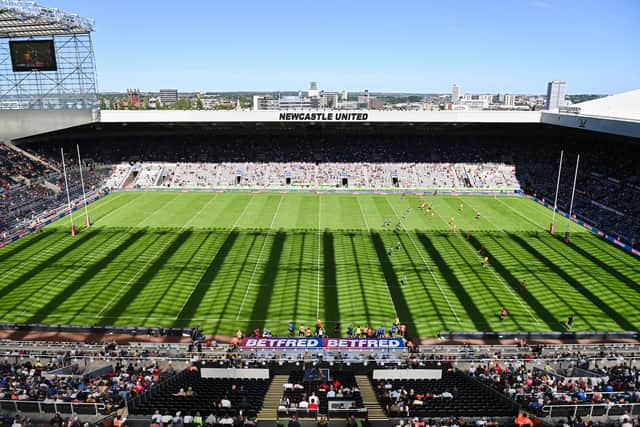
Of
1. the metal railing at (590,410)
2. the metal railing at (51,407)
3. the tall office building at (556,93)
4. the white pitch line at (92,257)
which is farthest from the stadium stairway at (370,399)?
the tall office building at (556,93)

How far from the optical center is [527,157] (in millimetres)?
70812

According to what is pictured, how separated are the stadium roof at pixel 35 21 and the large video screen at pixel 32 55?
3.22ft

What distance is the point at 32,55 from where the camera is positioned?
49.2m

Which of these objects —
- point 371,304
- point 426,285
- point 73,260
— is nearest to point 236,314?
point 371,304

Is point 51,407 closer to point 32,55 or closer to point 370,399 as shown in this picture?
point 370,399

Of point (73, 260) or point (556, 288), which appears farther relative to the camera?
point (73, 260)

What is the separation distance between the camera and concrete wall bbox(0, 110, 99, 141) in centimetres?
5097

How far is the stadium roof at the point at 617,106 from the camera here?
57906 millimetres

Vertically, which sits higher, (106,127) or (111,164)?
(106,127)

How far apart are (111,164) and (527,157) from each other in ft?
201

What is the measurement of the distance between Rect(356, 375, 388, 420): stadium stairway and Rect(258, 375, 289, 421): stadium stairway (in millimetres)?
2938

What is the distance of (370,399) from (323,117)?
161 ft

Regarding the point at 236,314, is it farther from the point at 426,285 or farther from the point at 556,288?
the point at 556,288

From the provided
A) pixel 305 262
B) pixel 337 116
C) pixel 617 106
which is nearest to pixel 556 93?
pixel 617 106
